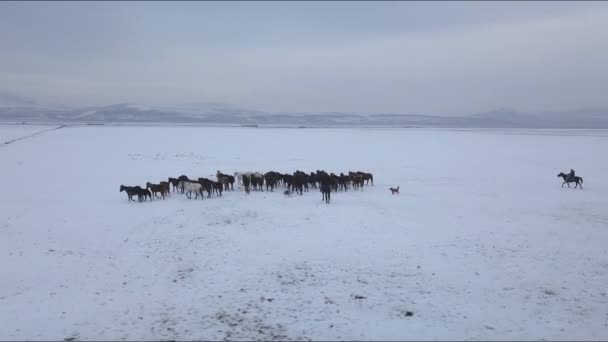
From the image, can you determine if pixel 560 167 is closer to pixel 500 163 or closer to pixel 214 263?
pixel 500 163


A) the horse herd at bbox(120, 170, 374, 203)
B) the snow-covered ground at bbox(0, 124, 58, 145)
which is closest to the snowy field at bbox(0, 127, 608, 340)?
the horse herd at bbox(120, 170, 374, 203)

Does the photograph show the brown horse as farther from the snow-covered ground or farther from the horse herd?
the snow-covered ground

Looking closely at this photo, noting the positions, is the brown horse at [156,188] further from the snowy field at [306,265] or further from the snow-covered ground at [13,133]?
the snow-covered ground at [13,133]

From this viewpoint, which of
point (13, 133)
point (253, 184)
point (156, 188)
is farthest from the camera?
point (13, 133)

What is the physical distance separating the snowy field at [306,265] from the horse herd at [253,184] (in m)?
0.59

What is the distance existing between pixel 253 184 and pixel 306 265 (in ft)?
31.4

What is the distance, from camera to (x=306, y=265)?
9867 millimetres

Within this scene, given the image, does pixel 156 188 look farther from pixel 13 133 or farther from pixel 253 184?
pixel 13 133

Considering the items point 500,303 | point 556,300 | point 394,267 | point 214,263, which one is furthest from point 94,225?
point 556,300

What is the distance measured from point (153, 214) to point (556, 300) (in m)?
12.4

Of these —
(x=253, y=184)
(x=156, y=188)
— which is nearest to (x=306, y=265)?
(x=253, y=184)

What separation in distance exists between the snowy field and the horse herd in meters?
0.59

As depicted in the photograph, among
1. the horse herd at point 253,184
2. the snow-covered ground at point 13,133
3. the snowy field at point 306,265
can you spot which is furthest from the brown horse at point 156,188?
the snow-covered ground at point 13,133

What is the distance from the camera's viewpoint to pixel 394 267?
977 cm
